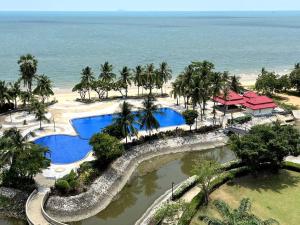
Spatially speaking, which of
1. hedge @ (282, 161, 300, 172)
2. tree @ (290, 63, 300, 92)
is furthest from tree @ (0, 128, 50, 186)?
tree @ (290, 63, 300, 92)

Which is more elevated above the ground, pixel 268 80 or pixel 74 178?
pixel 268 80

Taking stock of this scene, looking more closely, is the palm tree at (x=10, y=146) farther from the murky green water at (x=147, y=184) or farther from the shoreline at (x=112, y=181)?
the murky green water at (x=147, y=184)

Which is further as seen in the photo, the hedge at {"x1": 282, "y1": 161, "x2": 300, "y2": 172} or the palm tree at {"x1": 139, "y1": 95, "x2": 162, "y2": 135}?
the palm tree at {"x1": 139, "y1": 95, "x2": 162, "y2": 135}

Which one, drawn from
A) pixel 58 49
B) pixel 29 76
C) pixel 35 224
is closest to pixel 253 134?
pixel 35 224

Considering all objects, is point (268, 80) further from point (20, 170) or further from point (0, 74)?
point (0, 74)

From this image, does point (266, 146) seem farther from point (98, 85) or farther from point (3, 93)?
point (3, 93)

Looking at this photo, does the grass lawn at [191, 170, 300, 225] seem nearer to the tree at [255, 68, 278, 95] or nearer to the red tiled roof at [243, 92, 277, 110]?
the red tiled roof at [243, 92, 277, 110]

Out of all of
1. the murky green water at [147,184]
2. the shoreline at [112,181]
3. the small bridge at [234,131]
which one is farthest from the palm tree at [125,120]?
the small bridge at [234,131]
